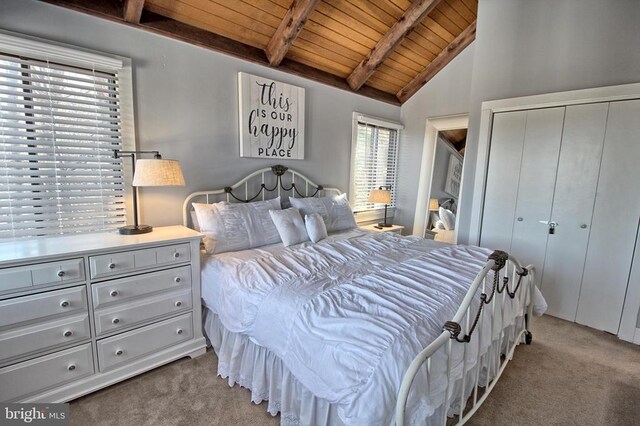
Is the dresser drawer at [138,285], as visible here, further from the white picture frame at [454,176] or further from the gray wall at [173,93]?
the white picture frame at [454,176]

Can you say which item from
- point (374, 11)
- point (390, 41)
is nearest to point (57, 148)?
point (374, 11)

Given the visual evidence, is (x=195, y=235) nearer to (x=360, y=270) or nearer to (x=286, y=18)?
(x=360, y=270)

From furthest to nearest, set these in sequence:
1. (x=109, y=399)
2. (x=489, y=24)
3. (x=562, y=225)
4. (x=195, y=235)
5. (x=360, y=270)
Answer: (x=489, y=24)
(x=562, y=225)
(x=195, y=235)
(x=360, y=270)
(x=109, y=399)

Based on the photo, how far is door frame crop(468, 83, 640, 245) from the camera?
8.40 feet

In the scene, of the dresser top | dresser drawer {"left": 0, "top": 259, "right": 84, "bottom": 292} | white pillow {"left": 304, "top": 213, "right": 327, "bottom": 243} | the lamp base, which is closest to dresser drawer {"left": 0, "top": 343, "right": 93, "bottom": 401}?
dresser drawer {"left": 0, "top": 259, "right": 84, "bottom": 292}

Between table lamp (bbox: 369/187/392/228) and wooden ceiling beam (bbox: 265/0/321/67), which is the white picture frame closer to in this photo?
table lamp (bbox: 369/187/392/228)

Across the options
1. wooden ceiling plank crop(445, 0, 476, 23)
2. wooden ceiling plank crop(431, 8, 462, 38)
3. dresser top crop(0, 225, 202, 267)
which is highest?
wooden ceiling plank crop(445, 0, 476, 23)

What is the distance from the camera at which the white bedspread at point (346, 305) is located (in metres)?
1.16

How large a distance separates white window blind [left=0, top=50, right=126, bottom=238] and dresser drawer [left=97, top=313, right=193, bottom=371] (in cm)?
84

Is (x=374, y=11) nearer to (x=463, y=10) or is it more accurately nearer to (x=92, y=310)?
(x=463, y=10)

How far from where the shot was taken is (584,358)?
2.37m

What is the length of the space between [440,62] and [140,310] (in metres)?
4.30

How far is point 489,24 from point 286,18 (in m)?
2.17

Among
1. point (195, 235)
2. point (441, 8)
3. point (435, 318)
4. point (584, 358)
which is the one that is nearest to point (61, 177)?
point (195, 235)
